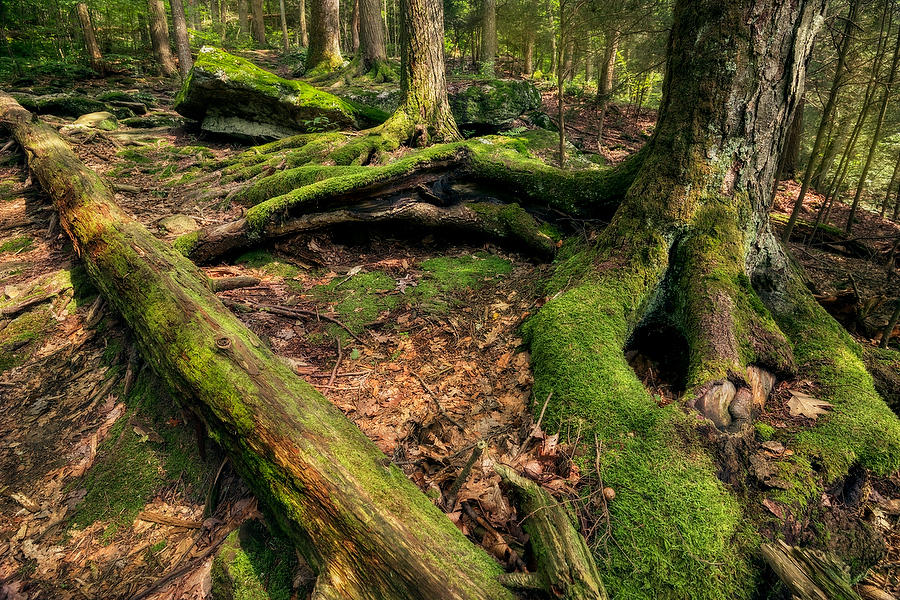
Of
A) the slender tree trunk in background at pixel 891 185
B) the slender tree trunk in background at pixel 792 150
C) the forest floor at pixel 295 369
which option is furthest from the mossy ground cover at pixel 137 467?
the slender tree trunk in background at pixel 891 185

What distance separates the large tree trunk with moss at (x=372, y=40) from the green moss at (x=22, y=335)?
959 cm

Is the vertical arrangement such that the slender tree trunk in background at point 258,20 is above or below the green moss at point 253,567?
above

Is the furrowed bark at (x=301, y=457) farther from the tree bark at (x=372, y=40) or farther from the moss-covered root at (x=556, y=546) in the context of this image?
the tree bark at (x=372, y=40)

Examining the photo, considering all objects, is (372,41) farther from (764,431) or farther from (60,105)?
(764,431)

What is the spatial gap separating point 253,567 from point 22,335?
11.8ft

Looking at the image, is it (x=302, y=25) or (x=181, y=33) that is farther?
(x=302, y=25)

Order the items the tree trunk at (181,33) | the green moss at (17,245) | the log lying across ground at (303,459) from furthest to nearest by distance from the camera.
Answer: the tree trunk at (181,33)
the green moss at (17,245)
the log lying across ground at (303,459)

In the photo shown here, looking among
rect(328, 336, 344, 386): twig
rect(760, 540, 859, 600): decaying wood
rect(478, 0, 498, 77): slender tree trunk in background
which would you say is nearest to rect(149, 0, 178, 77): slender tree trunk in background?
rect(478, 0, 498, 77): slender tree trunk in background

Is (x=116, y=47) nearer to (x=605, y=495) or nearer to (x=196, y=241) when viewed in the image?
(x=196, y=241)

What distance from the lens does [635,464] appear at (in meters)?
2.23

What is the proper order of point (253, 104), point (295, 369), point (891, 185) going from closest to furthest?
1. point (295, 369)
2. point (253, 104)
3. point (891, 185)

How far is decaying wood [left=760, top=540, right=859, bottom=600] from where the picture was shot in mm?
1660

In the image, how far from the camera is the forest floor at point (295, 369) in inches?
91.7

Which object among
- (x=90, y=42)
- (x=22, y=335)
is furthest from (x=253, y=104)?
(x=90, y=42)
